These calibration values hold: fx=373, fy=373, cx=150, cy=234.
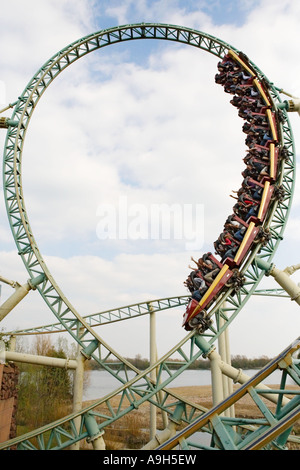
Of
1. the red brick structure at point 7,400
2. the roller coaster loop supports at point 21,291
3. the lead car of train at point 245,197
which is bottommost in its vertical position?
the red brick structure at point 7,400

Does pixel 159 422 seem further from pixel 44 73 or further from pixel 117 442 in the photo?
pixel 44 73

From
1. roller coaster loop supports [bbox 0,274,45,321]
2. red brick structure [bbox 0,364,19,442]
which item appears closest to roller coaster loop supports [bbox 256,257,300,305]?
roller coaster loop supports [bbox 0,274,45,321]

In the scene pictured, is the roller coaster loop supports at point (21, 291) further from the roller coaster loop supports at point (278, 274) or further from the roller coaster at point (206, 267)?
the roller coaster loop supports at point (278, 274)

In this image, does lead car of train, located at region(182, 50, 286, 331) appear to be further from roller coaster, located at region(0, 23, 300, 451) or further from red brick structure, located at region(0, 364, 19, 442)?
red brick structure, located at region(0, 364, 19, 442)

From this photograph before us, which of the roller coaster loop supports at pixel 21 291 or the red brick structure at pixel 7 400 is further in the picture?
the red brick structure at pixel 7 400

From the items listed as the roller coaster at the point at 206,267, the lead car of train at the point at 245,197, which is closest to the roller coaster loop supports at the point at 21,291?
the roller coaster at the point at 206,267
